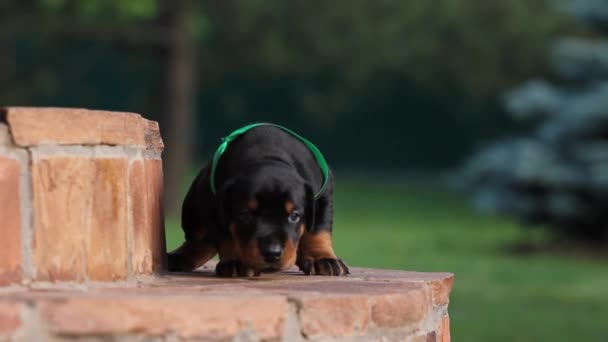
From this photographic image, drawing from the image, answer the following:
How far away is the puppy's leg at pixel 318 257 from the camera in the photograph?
4.84m

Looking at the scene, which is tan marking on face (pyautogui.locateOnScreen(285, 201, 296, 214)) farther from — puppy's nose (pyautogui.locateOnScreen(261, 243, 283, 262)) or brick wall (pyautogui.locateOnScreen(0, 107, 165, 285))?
brick wall (pyautogui.locateOnScreen(0, 107, 165, 285))

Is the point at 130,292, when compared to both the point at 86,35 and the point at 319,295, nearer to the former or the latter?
the point at 319,295

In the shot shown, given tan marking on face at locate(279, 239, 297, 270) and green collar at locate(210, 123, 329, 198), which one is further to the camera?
green collar at locate(210, 123, 329, 198)

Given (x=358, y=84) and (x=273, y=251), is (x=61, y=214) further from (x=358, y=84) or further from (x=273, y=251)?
(x=358, y=84)

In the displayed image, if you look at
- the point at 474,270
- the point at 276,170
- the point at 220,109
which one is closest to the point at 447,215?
the point at 474,270

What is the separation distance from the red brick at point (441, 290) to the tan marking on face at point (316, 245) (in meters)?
0.47

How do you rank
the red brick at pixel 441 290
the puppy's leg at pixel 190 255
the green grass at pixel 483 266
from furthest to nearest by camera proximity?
the green grass at pixel 483 266, the puppy's leg at pixel 190 255, the red brick at pixel 441 290

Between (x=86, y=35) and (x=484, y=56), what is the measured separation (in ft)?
→ 42.3

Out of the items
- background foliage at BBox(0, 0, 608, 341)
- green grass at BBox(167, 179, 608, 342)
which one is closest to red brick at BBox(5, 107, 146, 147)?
green grass at BBox(167, 179, 608, 342)

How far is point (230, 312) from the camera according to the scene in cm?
371

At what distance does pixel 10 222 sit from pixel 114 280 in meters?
0.46

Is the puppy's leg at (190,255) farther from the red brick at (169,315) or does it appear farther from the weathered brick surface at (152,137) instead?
the red brick at (169,315)

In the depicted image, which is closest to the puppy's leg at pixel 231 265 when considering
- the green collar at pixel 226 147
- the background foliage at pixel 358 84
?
the green collar at pixel 226 147

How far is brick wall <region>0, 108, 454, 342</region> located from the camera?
141 inches
